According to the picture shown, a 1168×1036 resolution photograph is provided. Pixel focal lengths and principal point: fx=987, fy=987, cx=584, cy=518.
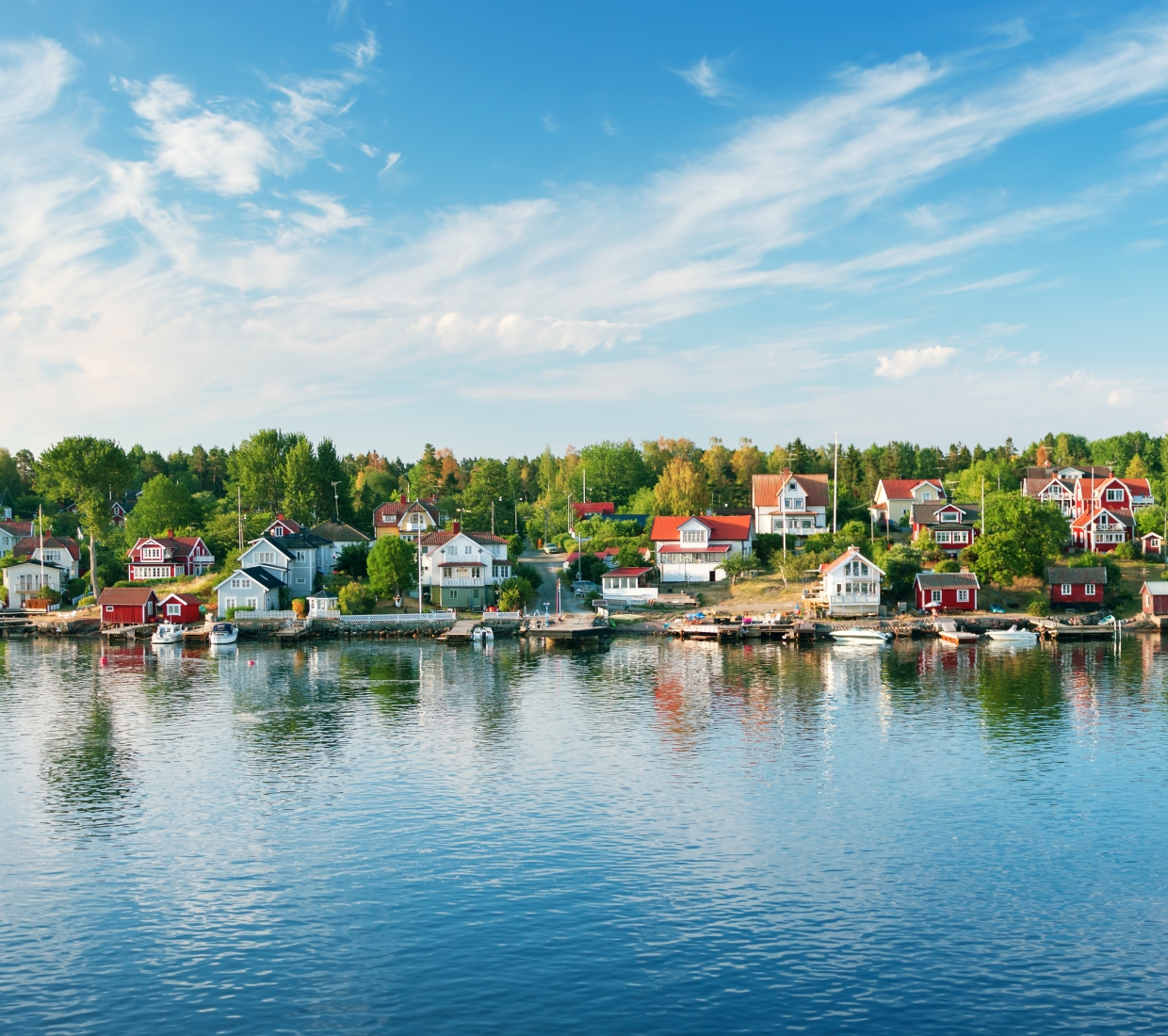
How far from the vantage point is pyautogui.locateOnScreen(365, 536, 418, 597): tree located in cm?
9950

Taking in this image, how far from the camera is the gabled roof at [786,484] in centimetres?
11806

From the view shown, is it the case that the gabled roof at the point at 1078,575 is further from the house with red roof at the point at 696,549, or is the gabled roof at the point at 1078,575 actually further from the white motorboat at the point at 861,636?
the house with red roof at the point at 696,549

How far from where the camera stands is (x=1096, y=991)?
23531mm

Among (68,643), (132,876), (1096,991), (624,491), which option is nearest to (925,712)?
(1096,991)

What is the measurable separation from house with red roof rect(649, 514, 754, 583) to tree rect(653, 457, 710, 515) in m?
22.4

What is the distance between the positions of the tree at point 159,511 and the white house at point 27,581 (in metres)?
16.8

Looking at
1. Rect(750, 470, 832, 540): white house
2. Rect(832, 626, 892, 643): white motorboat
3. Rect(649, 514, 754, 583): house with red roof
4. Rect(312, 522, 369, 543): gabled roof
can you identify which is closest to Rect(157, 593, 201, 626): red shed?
Rect(312, 522, 369, 543): gabled roof

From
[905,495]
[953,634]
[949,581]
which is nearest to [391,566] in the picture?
[953,634]

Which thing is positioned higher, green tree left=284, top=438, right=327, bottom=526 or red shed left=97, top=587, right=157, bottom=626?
green tree left=284, top=438, right=327, bottom=526

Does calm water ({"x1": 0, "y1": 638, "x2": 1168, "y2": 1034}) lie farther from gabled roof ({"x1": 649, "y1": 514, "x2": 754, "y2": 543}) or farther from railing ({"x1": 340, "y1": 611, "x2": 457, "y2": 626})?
gabled roof ({"x1": 649, "y1": 514, "x2": 754, "y2": 543})

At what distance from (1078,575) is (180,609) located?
87.0m

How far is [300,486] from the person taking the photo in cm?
12988

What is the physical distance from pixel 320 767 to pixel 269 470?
96672 mm

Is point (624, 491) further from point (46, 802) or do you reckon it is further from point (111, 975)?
point (111, 975)
